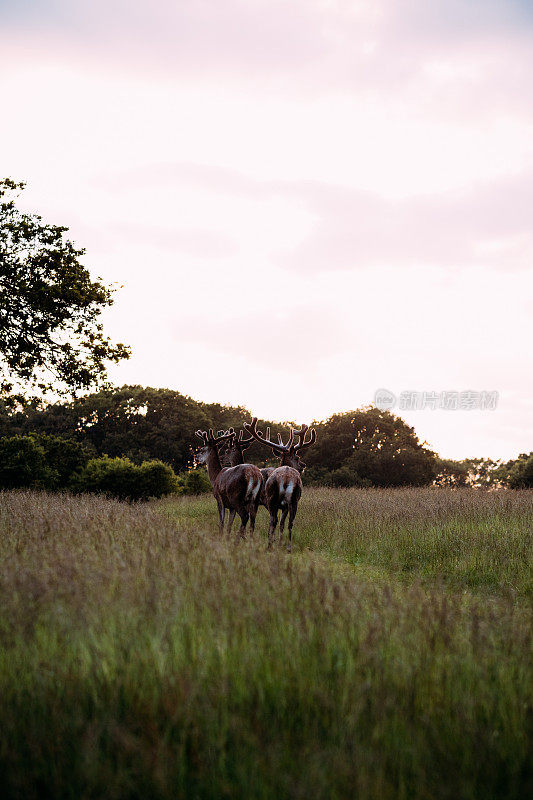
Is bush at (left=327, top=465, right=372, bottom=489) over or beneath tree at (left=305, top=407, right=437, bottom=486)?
beneath

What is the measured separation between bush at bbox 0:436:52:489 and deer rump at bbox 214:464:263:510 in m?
14.3

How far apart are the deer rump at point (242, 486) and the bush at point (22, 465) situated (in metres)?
14.3

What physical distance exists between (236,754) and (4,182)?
18478 millimetres

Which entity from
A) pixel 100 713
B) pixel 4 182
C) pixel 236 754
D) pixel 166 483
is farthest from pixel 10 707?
pixel 166 483


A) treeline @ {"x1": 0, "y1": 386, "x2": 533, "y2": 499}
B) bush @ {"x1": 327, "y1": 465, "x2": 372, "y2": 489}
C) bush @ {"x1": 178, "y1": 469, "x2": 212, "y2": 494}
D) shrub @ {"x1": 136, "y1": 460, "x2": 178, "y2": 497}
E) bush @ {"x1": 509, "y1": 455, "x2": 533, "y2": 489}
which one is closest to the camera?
shrub @ {"x1": 136, "y1": 460, "x2": 178, "y2": 497}

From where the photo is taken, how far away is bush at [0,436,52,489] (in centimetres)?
2248

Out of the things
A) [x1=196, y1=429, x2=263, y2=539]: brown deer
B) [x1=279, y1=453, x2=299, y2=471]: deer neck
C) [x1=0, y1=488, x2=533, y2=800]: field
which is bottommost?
[x1=0, y1=488, x2=533, y2=800]: field

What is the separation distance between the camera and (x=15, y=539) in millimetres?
7629

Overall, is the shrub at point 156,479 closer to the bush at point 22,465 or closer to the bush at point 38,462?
the bush at point 38,462

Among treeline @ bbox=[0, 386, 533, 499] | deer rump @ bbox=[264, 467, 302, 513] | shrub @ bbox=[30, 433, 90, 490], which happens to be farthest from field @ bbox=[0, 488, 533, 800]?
treeline @ bbox=[0, 386, 533, 499]

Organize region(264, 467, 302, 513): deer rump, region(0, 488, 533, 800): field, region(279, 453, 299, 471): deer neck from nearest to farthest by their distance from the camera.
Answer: region(0, 488, 533, 800): field → region(264, 467, 302, 513): deer rump → region(279, 453, 299, 471): deer neck

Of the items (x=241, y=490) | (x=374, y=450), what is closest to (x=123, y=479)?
(x=241, y=490)

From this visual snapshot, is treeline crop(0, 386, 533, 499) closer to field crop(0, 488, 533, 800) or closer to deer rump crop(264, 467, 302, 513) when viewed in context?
deer rump crop(264, 467, 302, 513)

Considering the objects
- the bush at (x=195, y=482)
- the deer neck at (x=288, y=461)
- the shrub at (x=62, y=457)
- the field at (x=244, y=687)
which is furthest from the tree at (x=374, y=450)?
the field at (x=244, y=687)
